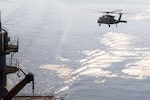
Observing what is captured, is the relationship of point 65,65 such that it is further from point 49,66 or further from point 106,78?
point 106,78

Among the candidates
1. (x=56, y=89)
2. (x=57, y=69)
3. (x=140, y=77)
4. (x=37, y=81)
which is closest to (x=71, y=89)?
(x=56, y=89)

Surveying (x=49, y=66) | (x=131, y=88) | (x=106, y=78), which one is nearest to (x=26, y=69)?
(x=49, y=66)

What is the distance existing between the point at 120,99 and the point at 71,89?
23145mm

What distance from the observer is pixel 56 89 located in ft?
485

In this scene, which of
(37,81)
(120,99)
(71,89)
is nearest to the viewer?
(120,99)

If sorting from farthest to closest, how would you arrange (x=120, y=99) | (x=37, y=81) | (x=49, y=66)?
(x=49, y=66), (x=37, y=81), (x=120, y=99)

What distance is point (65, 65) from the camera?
186375mm

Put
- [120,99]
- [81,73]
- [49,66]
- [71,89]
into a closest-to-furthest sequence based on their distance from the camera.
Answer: [120,99] → [71,89] → [81,73] → [49,66]

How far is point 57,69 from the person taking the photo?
176625 millimetres

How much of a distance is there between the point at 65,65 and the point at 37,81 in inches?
1260

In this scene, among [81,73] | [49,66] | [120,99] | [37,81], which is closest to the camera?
[120,99]

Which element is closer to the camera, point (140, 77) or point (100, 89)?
point (100, 89)

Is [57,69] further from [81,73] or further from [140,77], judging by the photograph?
[140,77]

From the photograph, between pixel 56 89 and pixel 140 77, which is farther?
pixel 140 77
